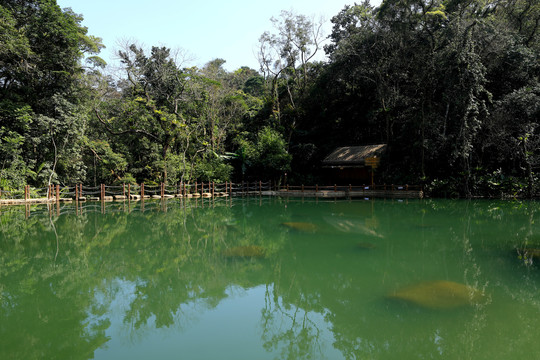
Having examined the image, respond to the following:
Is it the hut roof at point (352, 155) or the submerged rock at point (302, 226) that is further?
the hut roof at point (352, 155)

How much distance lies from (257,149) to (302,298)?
18.2 meters

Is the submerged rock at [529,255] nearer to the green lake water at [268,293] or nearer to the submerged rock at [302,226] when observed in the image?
the green lake water at [268,293]

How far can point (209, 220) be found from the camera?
11.1 metres

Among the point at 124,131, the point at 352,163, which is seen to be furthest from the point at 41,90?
the point at 352,163

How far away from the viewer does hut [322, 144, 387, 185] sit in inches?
790

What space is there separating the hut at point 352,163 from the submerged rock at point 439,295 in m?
14.9

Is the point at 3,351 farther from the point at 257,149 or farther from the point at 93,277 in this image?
the point at 257,149

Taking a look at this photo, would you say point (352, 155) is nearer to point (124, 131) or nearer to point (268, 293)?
point (124, 131)

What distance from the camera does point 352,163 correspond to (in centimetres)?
2052

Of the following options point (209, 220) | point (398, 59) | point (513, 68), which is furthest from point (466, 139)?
point (209, 220)

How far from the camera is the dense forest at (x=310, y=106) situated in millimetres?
15912

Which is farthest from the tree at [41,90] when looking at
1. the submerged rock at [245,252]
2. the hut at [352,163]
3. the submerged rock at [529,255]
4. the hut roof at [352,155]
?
the submerged rock at [529,255]

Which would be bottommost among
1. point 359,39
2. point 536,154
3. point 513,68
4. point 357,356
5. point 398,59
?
point 357,356

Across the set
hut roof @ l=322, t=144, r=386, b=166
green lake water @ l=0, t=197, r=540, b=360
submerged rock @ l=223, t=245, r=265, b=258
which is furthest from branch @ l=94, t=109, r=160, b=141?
submerged rock @ l=223, t=245, r=265, b=258
